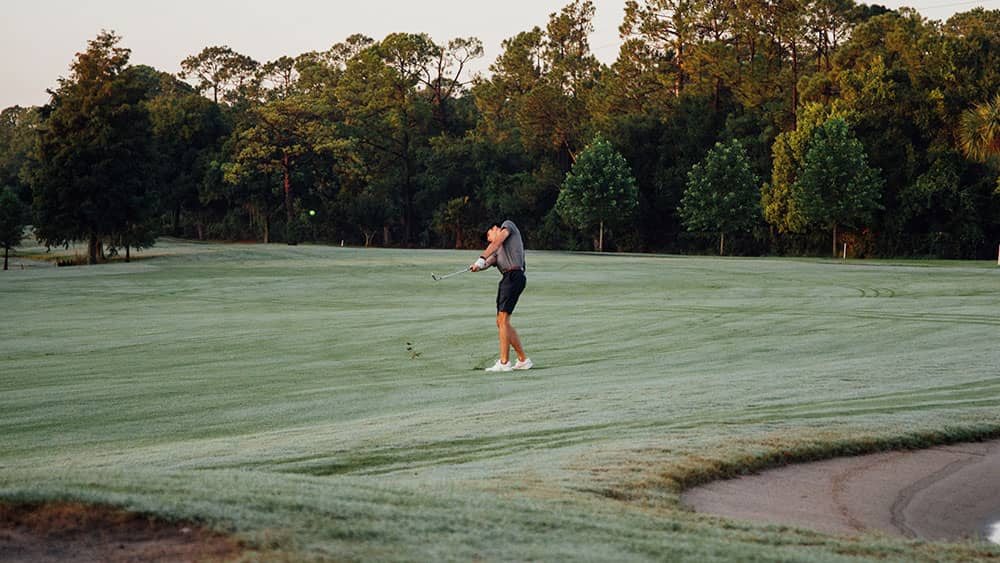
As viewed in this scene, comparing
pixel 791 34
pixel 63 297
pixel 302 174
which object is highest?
pixel 791 34

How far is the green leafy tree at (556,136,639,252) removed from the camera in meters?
94.8

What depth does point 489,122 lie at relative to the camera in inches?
4621

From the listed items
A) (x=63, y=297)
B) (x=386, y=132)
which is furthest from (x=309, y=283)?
(x=386, y=132)

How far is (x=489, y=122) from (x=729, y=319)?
91.8 meters

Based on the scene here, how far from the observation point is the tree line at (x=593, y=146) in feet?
243

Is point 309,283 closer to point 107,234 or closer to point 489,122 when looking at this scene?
point 107,234

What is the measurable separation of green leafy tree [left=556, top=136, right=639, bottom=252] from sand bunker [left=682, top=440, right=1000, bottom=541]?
3314 inches

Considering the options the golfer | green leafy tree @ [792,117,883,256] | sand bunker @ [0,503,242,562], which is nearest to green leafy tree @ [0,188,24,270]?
green leafy tree @ [792,117,883,256]

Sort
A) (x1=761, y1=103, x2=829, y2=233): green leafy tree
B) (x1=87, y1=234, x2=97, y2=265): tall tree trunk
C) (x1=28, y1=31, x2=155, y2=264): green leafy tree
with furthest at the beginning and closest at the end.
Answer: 1. (x1=761, y1=103, x2=829, y2=233): green leafy tree
2. (x1=87, y1=234, x2=97, y2=265): tall tree trunk
3. (x1=28, y1=31, x2=155, y2=264): green leafy tree

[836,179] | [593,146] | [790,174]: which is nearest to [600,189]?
[593,146]

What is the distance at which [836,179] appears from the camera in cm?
7875

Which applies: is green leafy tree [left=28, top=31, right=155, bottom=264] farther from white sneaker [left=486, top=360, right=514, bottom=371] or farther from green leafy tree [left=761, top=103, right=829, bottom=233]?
white sneaker [left=486, top=360, right=514, bottom=371]

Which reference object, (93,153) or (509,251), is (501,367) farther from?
(93,153)

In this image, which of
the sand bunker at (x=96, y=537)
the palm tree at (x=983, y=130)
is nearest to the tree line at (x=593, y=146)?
the palm tree at (x=983, y=130)
